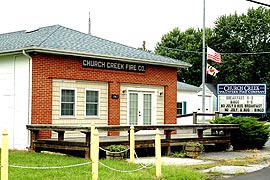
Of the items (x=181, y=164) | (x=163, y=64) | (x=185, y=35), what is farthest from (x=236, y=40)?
(x=181, y=164)

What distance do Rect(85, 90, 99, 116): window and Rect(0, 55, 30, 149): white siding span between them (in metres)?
2.97

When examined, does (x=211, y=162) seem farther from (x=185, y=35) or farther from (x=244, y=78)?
(x=185, y=35)

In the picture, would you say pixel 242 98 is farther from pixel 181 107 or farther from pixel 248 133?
pixel 181 107

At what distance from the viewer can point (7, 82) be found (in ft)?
73.4

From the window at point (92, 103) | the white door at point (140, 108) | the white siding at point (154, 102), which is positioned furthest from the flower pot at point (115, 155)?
the white door at point (140, 108)

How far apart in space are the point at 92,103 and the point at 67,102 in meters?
1.45

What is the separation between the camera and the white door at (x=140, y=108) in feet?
82.6

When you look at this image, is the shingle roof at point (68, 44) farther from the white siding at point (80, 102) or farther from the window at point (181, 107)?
the window at point (181, 107)

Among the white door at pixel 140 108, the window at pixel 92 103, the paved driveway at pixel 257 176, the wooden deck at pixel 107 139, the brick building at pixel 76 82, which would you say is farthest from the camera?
the white door at pixel 140 108

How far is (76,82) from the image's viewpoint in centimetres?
2278

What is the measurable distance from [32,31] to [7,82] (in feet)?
14.9

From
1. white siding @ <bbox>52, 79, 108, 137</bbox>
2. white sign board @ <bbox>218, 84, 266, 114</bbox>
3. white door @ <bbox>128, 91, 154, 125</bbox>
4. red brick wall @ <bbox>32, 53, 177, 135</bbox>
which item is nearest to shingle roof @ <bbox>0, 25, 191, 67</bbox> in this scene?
red brick wall @ <bbox>32, 53, 177, 135</bbox>

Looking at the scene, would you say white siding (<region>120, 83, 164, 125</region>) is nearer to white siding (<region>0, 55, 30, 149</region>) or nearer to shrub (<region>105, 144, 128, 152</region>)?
white siding (<region>0, 55, 30, 149</region>)

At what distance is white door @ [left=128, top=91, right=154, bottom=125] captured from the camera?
2517 centimetres
